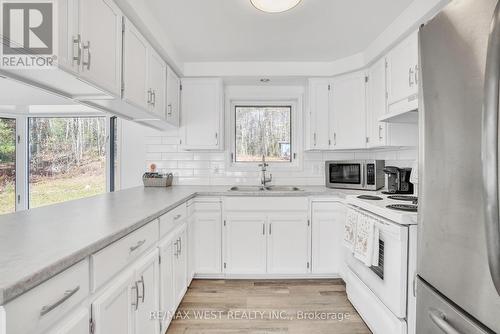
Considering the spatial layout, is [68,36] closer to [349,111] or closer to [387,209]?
[387,209]

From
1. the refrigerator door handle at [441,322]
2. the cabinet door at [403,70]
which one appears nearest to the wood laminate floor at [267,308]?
the refrigerator door handle at [441,322]

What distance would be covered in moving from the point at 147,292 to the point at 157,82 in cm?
173

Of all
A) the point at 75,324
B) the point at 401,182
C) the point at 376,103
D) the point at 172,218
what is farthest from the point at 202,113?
the point at 75,324

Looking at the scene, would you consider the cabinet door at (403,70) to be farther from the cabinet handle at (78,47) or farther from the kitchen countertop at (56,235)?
the cabinet handle at (78,47)

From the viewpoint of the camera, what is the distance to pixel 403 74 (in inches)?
88.9

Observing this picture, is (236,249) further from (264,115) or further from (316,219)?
(264,115)

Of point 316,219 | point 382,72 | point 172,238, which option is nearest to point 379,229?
point 316,219

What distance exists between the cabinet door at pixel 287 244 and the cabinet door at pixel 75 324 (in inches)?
75.8

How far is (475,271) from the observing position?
712 mm

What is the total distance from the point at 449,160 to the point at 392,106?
1795 mm

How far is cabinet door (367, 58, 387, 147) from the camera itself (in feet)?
8.41

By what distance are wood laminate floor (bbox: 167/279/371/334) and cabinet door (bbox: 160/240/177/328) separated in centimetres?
23

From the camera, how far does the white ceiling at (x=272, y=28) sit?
1999mm

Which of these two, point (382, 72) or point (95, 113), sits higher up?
point (382, 72)
